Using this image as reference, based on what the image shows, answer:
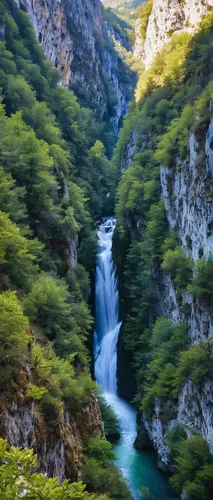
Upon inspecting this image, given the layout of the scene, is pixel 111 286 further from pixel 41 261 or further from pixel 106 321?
pixel 41 261

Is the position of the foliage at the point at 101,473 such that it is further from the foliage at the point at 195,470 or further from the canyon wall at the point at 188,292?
the canyon wall at the point at 188,292

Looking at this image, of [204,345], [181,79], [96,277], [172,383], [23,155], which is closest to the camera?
[204,345]

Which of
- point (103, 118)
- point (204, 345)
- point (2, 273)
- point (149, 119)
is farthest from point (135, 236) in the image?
point (103, 118)

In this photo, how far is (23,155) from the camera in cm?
2011

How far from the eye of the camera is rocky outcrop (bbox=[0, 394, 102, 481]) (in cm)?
916

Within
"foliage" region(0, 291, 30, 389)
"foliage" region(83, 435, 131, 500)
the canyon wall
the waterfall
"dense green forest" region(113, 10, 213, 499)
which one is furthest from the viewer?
the waterfall

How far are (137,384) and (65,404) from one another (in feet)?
44.2

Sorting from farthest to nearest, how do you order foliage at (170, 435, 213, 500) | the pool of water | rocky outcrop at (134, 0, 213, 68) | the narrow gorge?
1. rocky outcrop at (134, 0, 213, 68)
2. the pool of water
3. foliage at (170, 435, 213, 500)
4. the narrow gorge

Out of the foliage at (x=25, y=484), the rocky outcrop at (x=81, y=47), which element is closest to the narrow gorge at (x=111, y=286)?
the foliage at (x=25, y=484)

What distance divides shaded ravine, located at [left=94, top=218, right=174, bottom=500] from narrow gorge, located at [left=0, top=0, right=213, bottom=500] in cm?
11

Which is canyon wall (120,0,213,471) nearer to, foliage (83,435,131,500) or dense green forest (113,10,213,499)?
dense green forest (113,10,213,499)

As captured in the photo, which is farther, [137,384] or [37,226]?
[137,384]

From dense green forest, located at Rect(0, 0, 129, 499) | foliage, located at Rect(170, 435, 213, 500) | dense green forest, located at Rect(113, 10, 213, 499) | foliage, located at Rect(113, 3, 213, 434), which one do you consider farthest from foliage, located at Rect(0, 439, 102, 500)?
Result: foliage, located at Rect(113, 3, 213, 434)

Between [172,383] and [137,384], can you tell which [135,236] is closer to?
[137,384]
